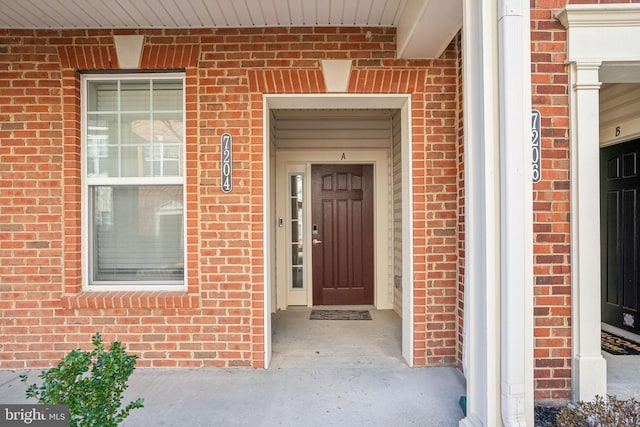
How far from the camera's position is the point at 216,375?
3230mm

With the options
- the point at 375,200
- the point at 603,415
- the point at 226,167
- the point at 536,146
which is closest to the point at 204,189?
the point at 226,167

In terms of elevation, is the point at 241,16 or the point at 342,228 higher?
the point at 241,16

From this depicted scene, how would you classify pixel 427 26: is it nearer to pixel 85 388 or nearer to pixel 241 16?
pixel 241 16

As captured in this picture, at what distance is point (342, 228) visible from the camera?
5570 mm

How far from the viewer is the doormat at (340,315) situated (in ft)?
16.1

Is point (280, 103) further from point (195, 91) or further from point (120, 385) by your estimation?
point (120, 385)

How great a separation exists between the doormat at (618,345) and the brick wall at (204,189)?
1.60m

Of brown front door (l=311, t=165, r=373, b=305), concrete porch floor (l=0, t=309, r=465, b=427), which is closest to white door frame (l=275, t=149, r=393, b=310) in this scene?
brown front door (l=311, t=165, r=373, b=305)

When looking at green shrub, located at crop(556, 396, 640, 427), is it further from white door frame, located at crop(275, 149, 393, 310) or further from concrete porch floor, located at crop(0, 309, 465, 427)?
white door frame, located at crop(275, 149, 393, 310)

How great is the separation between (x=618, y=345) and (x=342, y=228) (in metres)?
3.36

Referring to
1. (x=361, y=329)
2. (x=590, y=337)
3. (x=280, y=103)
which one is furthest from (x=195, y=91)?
(x=590, y=337)

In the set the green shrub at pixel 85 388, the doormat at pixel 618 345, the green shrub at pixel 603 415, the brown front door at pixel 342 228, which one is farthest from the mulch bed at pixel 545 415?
the brown front door at pixel 342 228

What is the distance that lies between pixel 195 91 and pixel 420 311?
2815 millimetres

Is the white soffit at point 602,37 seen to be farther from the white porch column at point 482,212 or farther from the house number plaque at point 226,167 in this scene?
the house number plaque at point 226,167
